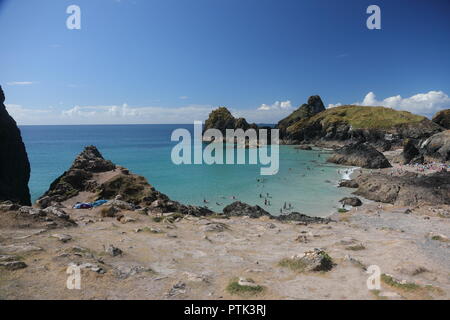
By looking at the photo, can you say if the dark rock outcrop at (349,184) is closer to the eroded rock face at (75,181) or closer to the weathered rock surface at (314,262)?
the weathered rock surface at (314,262)

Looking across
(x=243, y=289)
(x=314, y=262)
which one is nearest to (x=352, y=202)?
(x=314, y=262)

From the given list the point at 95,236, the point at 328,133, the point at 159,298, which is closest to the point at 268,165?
the point at 328,133

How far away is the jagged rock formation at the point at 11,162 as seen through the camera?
41.2m

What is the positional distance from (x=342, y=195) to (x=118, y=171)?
40713 millimetres

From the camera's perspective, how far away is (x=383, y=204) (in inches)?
1732

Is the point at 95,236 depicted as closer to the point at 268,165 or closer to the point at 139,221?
the point at 139,221

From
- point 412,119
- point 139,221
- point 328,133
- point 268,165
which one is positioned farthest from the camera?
point 328,133

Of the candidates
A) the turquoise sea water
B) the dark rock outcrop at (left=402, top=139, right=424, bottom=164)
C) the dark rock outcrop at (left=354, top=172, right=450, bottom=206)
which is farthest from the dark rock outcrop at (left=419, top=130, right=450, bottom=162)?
the dark rock outcrop at (left=354, top=172, right=450, bottom=206)

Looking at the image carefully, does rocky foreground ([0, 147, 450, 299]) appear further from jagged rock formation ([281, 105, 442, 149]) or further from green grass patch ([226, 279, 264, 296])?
jagged rock formation ([281, 105, 442, 149])

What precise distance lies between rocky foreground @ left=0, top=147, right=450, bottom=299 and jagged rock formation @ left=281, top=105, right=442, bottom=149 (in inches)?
4170

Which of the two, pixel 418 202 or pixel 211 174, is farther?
pixel 211 174

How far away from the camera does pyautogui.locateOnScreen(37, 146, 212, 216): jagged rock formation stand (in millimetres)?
35219

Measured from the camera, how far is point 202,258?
17312 millimetres
